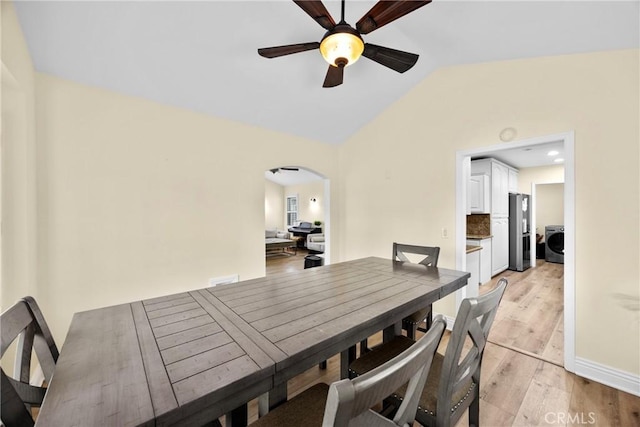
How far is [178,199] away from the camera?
2.74m

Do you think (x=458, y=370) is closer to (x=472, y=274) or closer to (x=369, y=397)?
(x=369, y=397)

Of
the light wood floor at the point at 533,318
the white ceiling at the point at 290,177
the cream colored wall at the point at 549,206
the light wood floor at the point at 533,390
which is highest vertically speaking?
the white ceiling at the point at 290,177

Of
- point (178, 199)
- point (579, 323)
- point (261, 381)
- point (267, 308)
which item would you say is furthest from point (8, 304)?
point (579, 323)

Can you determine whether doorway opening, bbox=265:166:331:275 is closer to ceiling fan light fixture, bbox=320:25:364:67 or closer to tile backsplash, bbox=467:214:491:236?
tile backsplash, bbox=467:214:491:236

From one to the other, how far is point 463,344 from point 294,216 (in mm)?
10025

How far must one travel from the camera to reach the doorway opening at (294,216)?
760 cm

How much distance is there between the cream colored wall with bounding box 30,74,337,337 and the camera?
215cm

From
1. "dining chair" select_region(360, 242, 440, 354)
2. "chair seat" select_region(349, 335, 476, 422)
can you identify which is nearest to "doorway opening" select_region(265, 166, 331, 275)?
"dining chair" select_region(360, 242, 440, 354)

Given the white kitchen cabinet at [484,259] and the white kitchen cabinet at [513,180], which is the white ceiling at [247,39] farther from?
the white kitchen cabinet at [513,180]

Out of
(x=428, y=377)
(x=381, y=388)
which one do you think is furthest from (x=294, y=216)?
(x=381, y=388)

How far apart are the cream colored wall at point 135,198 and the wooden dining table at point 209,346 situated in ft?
4.40

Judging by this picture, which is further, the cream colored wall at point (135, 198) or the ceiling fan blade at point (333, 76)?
the cream colored wall at point (135, 198)

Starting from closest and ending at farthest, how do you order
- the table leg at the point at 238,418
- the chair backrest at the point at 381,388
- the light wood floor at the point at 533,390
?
the chair backrest at the point at 381,388
the table leg at the point at 238,418
the light wood floor at the point at 533,390

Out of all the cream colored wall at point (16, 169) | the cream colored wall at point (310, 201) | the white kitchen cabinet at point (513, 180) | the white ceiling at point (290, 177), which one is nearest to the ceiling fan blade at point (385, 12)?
the cream colored wall at point (16, 169)
